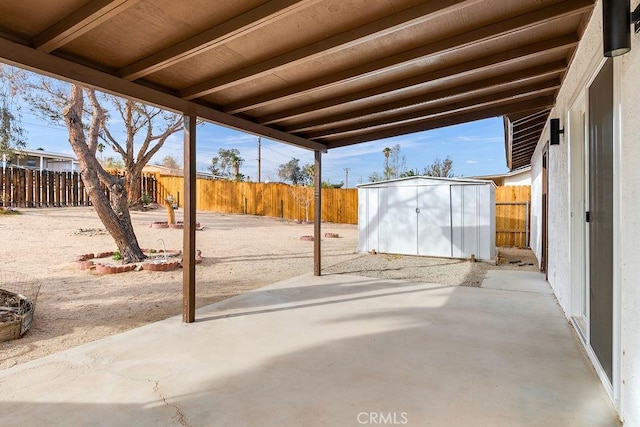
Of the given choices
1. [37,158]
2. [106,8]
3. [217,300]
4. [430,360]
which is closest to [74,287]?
[217,300]

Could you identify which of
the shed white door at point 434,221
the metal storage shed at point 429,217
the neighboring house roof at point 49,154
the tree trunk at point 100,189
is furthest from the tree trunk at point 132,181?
the shed white door at point 434,221

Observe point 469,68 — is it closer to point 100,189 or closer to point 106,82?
point 106,82

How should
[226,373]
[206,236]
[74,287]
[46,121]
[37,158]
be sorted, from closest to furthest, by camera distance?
[226,373]
[74,287]
[46,121]
[206,236]
[37,158]

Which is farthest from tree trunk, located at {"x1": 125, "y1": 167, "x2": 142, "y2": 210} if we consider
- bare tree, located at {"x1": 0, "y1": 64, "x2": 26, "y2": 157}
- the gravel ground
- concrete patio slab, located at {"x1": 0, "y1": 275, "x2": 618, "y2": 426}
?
concrete patio slab, located at {"x1": 0, "y1": 275, "x2": 618, "y2": 426}

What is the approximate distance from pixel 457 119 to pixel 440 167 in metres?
29.1

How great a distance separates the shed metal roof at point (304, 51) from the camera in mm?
2322

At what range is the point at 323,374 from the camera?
2529 mm

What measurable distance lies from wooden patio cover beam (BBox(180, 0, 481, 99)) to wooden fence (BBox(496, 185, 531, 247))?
29.7ft

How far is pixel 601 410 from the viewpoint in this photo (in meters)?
2.06

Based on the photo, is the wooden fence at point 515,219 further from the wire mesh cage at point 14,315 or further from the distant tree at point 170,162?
the distant tree at point 170,162

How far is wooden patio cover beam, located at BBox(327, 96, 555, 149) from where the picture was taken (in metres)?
4.41

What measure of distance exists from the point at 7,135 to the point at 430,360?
1778 cm

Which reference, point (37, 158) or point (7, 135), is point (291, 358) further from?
point (37, 158)

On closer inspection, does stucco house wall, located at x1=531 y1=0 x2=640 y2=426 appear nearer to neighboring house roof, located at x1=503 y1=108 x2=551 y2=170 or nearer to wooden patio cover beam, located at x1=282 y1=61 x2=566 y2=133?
wooden patio cover beam, located at x1=282 y1=61 x2=566 y2=133
